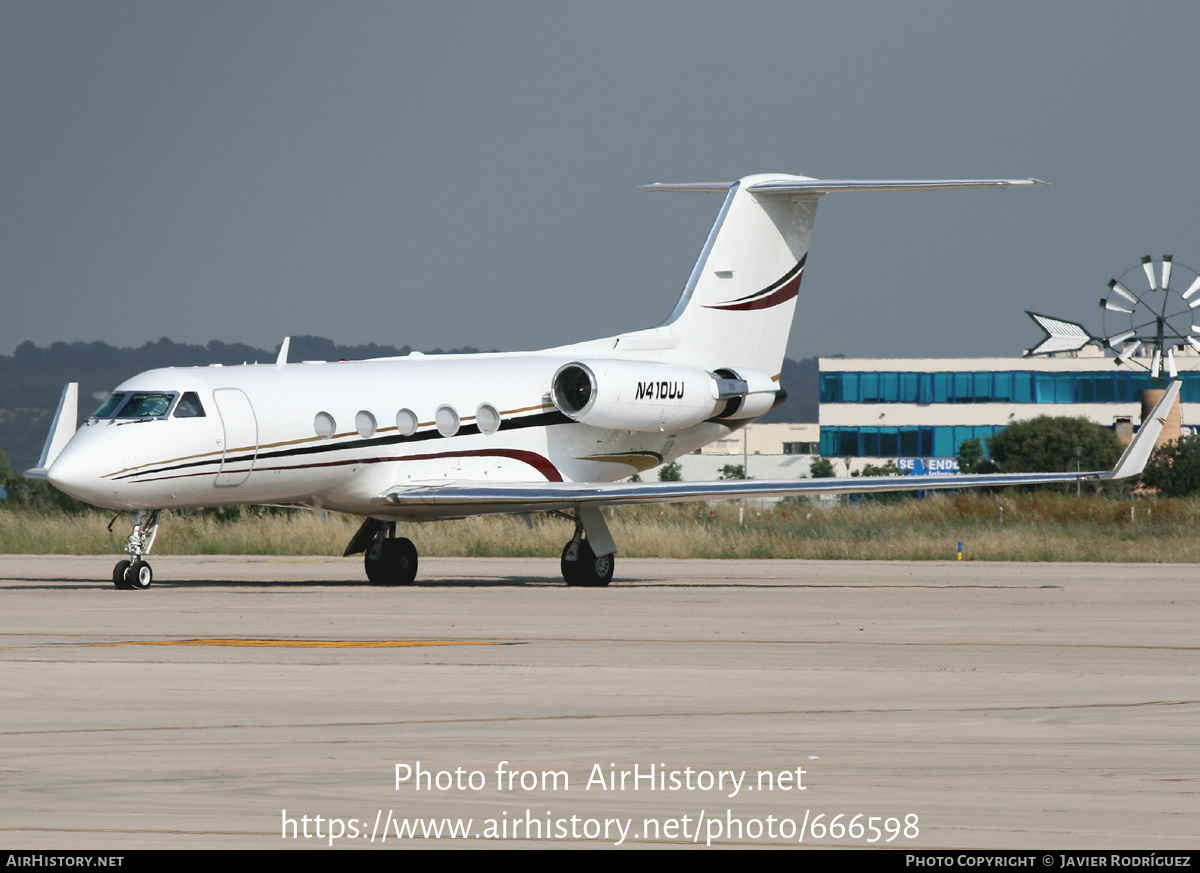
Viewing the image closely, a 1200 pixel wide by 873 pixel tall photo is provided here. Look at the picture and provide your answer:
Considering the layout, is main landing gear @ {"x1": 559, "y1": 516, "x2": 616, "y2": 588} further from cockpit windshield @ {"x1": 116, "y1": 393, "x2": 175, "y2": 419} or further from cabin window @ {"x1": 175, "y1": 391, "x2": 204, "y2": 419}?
cockpit windshield @ {"x1": 116, "y1": 393, "x2": 175, "y2": 419}

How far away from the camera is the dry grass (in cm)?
3316

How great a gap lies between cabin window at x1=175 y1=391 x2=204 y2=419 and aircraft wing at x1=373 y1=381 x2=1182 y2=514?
2.93 metres

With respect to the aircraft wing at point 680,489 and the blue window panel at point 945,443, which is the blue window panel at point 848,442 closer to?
the blue window panel at point 945,443

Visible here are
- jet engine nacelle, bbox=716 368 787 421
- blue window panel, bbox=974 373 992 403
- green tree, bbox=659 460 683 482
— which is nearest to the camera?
jet engine nacelle, bbox=716 368 787 421

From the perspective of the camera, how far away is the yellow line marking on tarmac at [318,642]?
47.0 ft

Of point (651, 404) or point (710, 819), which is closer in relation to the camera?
point (710, 819)

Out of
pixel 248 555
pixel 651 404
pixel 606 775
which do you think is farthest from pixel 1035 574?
pixel 606 775

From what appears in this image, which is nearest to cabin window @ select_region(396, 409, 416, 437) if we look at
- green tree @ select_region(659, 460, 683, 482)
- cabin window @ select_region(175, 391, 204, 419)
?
cabin window @ select_region(175, 391, 204, 419)

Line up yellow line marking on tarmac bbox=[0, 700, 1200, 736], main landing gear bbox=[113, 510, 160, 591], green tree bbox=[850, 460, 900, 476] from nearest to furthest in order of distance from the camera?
yellow line marking on tarmac bbox=[0, 700, 1200, 736] → main landing gear bbox=[113, 510, 160, 591] → green tree bbox=[850, 460, 900, 476]

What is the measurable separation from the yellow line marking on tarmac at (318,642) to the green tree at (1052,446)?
2790 inches

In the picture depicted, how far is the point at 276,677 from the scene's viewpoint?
Answer: 39.0 ft

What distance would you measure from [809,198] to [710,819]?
73.8 feet

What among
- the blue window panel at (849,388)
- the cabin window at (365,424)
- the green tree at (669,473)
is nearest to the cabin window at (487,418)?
the cabin window at (365,424)
